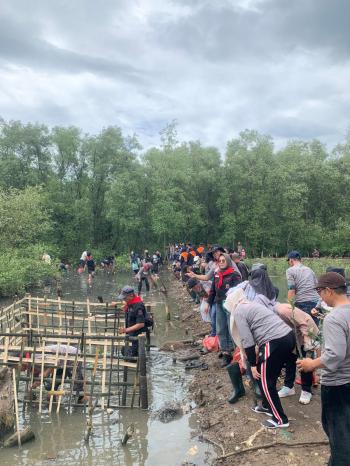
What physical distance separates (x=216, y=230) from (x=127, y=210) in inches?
382

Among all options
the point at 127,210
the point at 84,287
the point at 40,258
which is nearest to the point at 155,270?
the point at 84,287

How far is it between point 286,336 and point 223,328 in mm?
2919

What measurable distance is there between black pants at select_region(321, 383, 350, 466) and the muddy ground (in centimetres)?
122

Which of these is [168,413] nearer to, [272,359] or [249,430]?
[249,430]

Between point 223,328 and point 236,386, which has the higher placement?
point 223,328

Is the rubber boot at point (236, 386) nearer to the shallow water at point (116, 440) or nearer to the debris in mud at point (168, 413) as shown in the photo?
the shallow water at point (116, 440)

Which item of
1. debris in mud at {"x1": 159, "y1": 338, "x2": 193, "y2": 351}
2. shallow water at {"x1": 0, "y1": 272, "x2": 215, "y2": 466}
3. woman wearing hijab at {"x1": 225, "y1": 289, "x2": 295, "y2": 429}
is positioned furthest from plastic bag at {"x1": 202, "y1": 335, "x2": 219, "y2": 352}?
woman wearing hijab at {"x1": 225, "y1": 289, "x2": 295, "y2": 429}

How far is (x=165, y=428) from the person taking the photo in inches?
257

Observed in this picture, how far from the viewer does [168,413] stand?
6.93m

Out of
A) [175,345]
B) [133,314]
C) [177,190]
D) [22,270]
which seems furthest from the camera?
[177,190]

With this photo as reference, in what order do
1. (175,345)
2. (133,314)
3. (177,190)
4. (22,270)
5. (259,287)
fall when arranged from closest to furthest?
(259,287)
(133,314)
(175,345)
(22,270)
(177,190)

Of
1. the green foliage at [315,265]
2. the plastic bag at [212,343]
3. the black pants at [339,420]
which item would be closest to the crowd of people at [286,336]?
the black pants at [339,420]

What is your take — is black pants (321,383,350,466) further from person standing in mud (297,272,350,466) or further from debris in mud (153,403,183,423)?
debris in mud (153,403,183,423)

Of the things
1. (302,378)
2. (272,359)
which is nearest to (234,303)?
(272,359)
